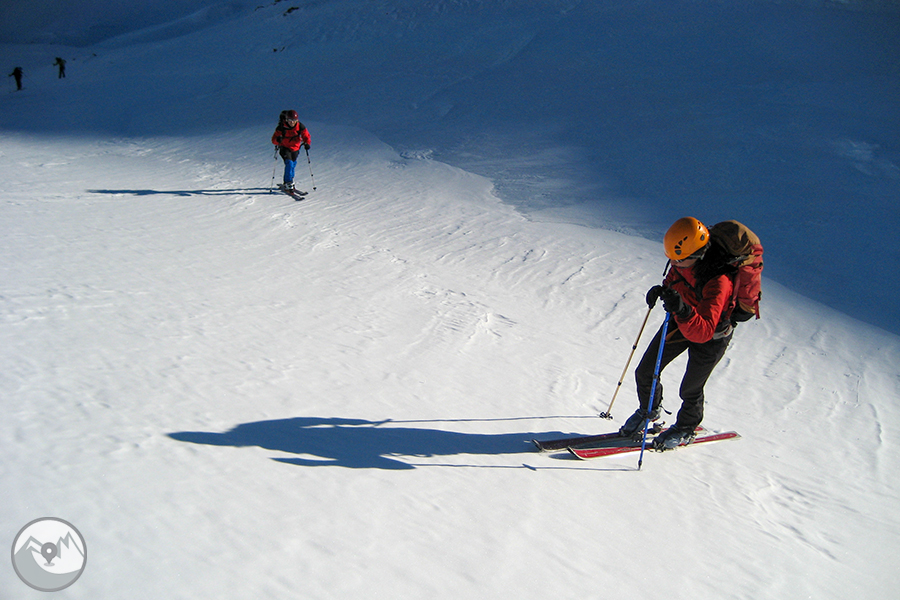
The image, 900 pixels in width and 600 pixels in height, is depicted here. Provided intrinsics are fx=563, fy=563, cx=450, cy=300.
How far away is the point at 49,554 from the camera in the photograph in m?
2.15

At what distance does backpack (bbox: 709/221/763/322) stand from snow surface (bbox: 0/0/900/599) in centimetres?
129

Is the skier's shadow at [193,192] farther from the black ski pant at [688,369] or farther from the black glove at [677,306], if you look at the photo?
the black glove at [677,306]

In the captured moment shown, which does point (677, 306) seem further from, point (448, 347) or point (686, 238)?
point (448, 347)

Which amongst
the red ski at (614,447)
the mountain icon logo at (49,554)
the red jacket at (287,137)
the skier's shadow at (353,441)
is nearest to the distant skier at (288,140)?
the red jacket at (287,137)

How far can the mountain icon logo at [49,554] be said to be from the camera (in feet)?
6.74

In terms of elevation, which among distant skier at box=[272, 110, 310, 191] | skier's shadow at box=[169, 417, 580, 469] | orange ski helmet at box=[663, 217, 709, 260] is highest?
distant skier at box=[272, 110, 310, 191]

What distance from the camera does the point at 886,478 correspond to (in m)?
4.30

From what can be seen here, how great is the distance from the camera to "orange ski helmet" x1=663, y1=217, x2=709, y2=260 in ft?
11.2

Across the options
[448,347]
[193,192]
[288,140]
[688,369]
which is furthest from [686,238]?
[193,192]

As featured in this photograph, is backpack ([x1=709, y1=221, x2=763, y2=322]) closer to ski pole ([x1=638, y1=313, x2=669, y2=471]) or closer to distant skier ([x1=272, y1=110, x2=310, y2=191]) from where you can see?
ski pole ([x1=638, y1=313, x2=669, y2=471])

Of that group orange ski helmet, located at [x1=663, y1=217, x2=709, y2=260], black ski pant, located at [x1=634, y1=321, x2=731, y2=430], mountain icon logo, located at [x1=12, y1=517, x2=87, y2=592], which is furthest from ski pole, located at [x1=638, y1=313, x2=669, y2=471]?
mountain icon logo, located at [x1=12, y1=517, x2=87, y2=592]

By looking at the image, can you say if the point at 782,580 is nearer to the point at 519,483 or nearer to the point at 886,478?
the point at 519,483

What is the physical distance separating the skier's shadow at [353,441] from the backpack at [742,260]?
64.6 inches

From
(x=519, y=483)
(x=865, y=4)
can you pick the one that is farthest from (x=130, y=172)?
(x=865, y=4)
